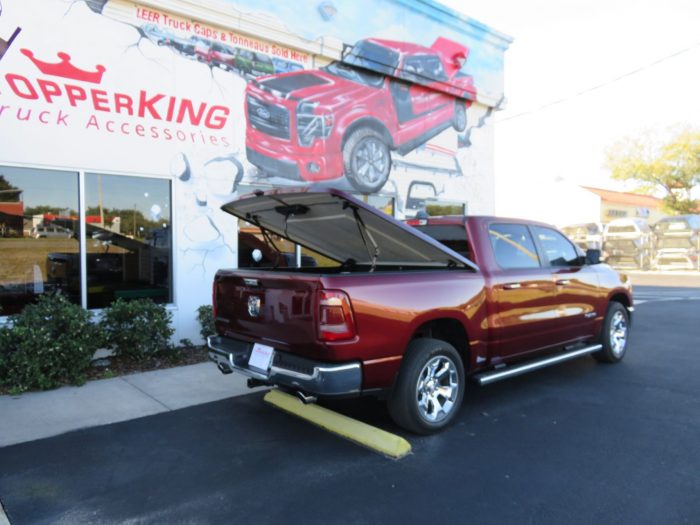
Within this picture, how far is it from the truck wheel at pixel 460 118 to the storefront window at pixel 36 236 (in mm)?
7560

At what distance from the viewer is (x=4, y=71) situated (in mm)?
5980

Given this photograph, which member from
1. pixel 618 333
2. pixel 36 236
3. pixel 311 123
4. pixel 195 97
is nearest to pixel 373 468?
pixel 618 333

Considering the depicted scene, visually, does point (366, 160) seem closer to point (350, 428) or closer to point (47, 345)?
point (47, 345)

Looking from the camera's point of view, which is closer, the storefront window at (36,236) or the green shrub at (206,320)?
the storefront window at (36,236)

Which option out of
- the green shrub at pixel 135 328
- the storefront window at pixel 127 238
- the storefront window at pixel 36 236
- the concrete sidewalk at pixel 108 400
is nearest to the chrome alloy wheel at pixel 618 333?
the concrete sidewalk at pixel 108 400

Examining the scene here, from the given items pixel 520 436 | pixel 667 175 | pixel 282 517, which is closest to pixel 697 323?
pixel 520 436

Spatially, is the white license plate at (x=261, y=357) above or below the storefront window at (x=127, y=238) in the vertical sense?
below

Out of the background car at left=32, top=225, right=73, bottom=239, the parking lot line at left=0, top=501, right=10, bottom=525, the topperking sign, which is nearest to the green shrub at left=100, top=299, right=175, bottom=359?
the background car at left=32, top=225, right=73, bottom=239

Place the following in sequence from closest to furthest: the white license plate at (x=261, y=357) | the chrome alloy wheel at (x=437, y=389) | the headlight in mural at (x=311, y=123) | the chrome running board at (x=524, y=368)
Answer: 1. the white license plate at (x=261, y=357)
2. the chrome alloy wheel at (x=437, y=389)
3. the chrome running board at (x=524, y=368)
4. the headlight in mural at (x=311, y=123)

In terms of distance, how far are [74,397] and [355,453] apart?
298 centimetres

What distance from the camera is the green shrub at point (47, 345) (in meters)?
5.22

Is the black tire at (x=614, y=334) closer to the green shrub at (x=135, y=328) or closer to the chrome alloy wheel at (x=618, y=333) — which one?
the chrome alloy wheel at (x=618, y=333)

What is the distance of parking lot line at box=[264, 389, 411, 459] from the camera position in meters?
3.91

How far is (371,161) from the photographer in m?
9.57
